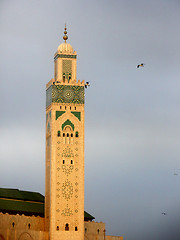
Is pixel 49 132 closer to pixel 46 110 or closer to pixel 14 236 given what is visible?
pixel 46 110

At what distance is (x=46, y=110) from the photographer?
61.2 m

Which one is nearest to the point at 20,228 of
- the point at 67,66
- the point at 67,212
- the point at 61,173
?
the point at 67,212

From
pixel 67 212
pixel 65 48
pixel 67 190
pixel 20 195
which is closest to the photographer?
pixel 67 212

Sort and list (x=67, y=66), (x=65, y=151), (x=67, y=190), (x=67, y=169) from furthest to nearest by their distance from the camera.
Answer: (x=67, y=66)
(x=65, y=151)
(x=67, y=169)
(x=67, y=190)

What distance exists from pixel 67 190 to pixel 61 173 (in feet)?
4.18

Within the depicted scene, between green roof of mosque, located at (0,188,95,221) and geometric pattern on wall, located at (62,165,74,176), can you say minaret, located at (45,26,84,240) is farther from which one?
green roof of mosque, located at (0,188,95,221)

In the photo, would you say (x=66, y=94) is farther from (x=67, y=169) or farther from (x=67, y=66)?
(x=67, y=169)

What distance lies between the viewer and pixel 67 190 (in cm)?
5838

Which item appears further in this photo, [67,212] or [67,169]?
[67,169]

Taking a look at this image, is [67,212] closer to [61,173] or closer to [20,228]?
[61,173]

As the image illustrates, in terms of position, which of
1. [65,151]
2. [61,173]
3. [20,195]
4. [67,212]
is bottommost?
[67,212]

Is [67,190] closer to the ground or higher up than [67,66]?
closer to the ground

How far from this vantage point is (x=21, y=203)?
203 ft

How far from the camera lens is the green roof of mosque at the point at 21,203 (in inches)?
2372
